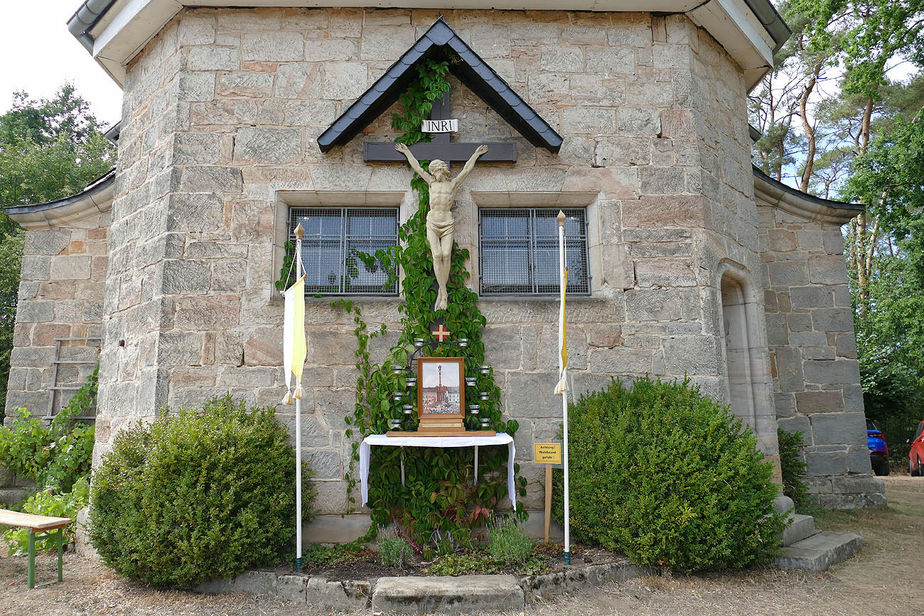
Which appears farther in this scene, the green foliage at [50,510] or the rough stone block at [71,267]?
the rough stone block at [71,267]

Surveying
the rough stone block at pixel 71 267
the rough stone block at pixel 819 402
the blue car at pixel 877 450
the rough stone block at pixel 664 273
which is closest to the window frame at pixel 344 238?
the rough stone block at pixel 664 273

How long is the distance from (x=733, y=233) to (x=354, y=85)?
4137 millimetres

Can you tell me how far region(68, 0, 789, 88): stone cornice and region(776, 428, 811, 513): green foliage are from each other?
4.32 m

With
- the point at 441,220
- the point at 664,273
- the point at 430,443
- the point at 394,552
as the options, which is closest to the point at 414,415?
the point at 430,443

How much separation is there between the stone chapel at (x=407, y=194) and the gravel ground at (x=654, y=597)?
1.21 meters

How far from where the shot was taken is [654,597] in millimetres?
4285

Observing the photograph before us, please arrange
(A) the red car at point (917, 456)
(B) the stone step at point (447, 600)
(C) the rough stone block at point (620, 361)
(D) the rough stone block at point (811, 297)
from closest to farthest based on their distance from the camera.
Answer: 1. (B) the stone step at point (447, 600)
2. (C) the rough stone block at point (620, 361)
3. (D) the rough stone block at point (811, 297)
4. (A) the red car at point (917, 456)

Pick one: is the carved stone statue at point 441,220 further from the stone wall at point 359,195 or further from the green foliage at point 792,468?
the green foliage at point 792,468

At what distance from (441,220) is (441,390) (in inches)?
58.8

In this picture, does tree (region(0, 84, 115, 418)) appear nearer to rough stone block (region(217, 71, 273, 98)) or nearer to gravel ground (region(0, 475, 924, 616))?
rough stone block (region(217, 71, 273, 98))

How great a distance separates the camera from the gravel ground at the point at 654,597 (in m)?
4.11

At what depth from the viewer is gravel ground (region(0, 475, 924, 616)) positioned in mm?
4113

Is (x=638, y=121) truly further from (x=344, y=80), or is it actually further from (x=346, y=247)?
(x=346, y=247)

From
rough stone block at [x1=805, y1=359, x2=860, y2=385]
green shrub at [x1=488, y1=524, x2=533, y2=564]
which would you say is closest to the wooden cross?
green shrub at [x1=488, y1=524, x2=533, y2=564]
